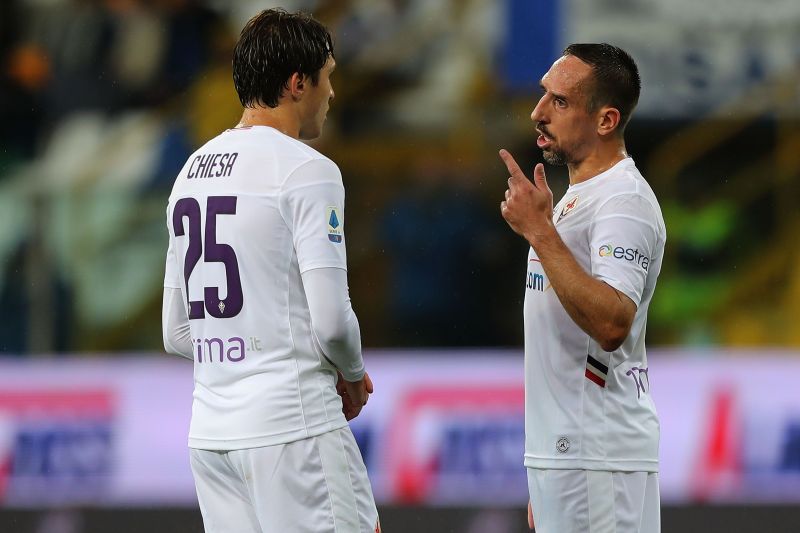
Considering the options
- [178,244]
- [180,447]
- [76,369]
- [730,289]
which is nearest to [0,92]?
[76,369]

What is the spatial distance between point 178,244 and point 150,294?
17.4 ft

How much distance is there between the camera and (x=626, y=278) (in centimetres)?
300

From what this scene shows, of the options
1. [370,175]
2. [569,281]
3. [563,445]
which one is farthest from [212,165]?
[370,175]

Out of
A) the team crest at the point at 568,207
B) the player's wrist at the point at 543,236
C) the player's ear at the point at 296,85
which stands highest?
the player's ear at the point at 296,85

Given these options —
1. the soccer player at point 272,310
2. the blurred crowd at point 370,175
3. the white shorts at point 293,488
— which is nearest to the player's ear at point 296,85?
the soccer player at point 272,310

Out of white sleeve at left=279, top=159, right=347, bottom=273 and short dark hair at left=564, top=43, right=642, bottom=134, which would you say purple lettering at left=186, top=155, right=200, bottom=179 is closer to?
white sleeve at left=279, top=159, right=347, bottom=273

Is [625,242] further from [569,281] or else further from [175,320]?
[175,320]

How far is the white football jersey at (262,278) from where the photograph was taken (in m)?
2.77

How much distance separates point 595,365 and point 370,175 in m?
4.95

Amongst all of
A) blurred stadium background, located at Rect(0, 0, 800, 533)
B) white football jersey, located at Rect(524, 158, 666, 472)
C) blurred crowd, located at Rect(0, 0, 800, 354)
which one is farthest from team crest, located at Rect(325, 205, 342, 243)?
blurred crowd, located at Rect(0, 0, 800, 354)

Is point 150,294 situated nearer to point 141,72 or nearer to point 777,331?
point 141,72

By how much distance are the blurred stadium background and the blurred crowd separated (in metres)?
0.01

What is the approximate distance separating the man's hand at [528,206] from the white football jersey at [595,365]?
0.13m

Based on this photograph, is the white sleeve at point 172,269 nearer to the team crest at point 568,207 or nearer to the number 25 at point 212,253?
the number 25 at point 212,253
